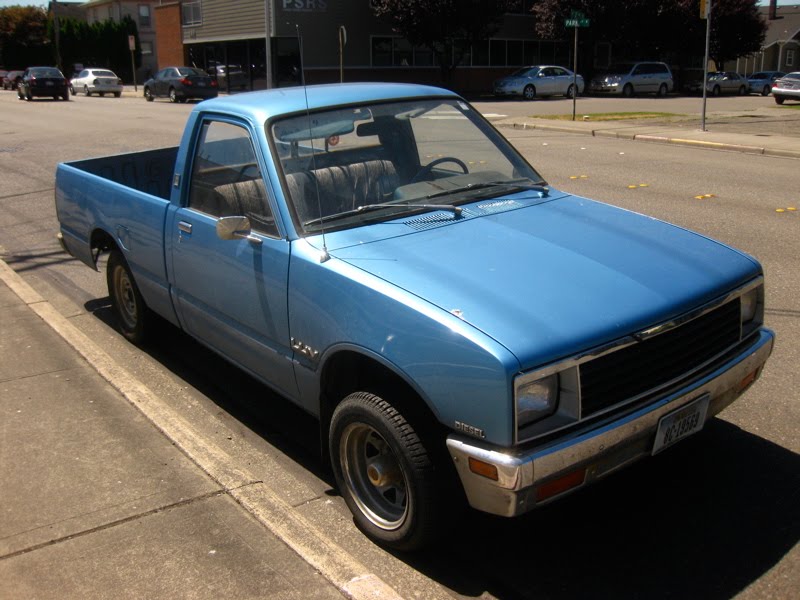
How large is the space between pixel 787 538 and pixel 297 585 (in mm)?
2002

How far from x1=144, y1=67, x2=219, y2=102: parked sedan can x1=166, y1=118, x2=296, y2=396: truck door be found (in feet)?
115

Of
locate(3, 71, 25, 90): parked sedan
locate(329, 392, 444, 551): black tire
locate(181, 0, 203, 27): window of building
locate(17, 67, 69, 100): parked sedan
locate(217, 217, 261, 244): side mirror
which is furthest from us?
locate(3, 71, 25, 90): parked sedan

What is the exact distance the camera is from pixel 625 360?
3135mm

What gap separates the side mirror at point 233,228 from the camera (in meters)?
3.95

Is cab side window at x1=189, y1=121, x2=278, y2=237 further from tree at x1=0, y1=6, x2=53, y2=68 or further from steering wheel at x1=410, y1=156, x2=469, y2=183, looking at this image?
tree at x1=0, y1=6, x2=53, y2=68

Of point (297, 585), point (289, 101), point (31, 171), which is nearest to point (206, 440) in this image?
point (297, 585)

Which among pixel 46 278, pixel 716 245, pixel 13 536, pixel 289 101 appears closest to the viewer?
pixel 13 536

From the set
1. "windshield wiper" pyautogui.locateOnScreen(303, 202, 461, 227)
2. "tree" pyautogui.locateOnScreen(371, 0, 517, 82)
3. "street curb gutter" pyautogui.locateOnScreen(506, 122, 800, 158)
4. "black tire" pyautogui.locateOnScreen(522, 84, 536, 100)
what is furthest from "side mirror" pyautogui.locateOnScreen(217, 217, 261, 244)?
"black tire" pyautogui.locateOnScreen(522, 84, 536, 100)

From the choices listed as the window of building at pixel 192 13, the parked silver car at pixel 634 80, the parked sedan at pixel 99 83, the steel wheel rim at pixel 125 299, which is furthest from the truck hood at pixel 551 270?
the parked sedan at pixel 99 83

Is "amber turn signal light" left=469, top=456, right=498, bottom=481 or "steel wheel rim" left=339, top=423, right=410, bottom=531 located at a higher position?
"amber turn signal light" left=469, top=456, right=498, bottom=481

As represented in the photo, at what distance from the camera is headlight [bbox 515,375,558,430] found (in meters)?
2.92

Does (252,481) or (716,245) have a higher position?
(716,245)

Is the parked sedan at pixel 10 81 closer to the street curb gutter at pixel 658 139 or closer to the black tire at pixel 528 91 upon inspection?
the black tire at pixel 528 91

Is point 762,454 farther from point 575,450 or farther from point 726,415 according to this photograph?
point 575,450
